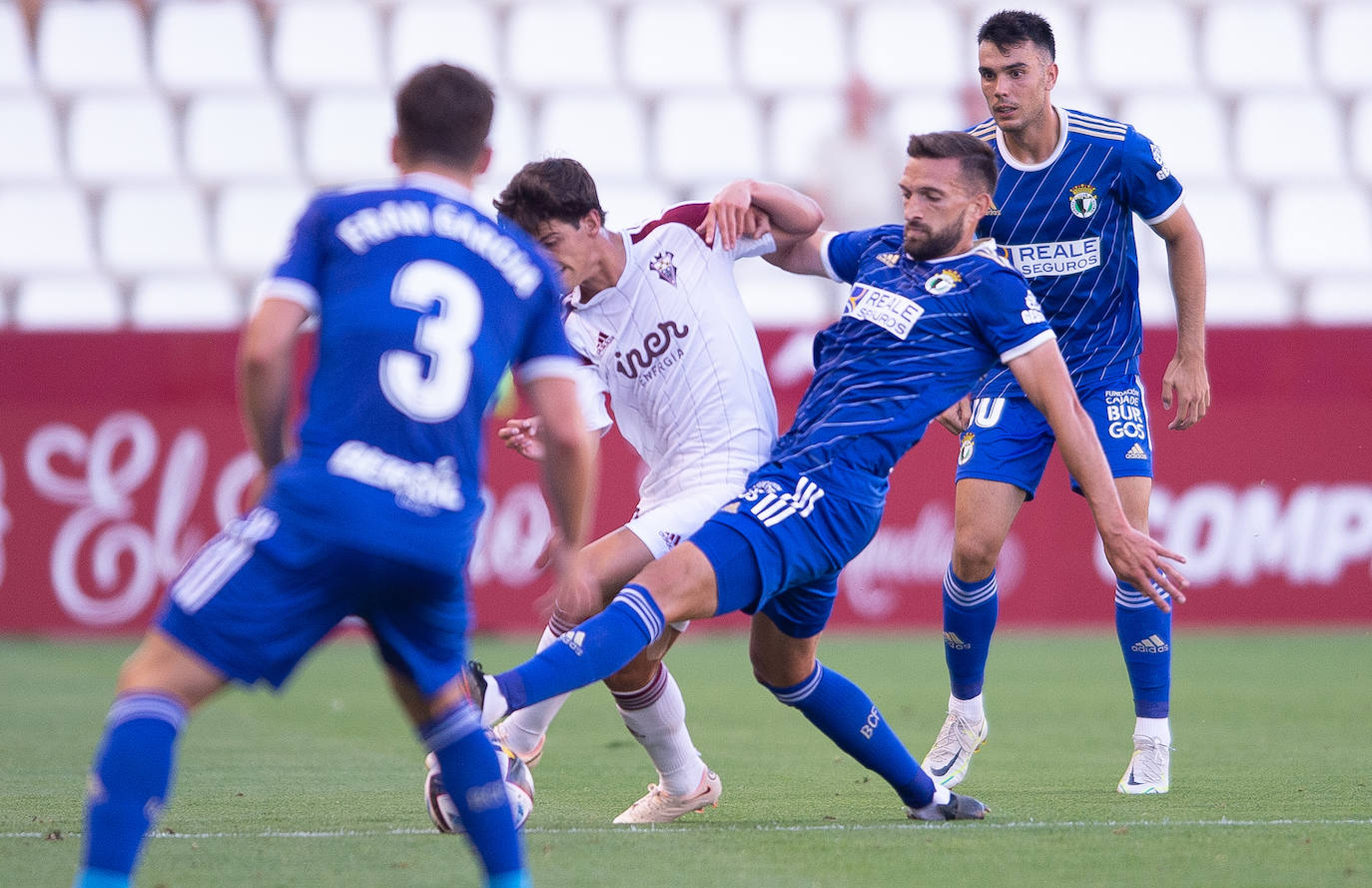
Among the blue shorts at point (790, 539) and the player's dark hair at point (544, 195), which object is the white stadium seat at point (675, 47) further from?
the blue shorts at point (790, 539)

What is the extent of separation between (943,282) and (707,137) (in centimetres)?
1157

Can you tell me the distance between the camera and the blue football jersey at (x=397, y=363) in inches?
117

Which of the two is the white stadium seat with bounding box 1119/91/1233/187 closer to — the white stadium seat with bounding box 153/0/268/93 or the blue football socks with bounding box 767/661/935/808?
the white stadium seat with bounding box 153/0/268/93

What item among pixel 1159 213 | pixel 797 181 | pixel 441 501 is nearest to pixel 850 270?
pixel 1159 213

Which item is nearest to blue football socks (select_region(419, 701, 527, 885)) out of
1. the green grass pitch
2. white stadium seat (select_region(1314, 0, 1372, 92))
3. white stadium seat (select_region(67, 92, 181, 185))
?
the green grass pitch

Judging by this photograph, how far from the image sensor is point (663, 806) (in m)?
4.69

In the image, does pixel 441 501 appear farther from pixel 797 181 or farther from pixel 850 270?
pixel 797 181

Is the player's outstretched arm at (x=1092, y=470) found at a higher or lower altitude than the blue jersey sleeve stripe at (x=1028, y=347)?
lower

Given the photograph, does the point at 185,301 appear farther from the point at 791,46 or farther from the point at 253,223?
the point at 791,46

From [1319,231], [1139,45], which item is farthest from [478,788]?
[1139,45]

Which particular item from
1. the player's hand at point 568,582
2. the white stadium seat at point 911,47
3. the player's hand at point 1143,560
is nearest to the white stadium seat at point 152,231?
the white stadium seat at point 911,47

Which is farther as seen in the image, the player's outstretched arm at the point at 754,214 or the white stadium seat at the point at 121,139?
the white stadium seat at the point at 121,139

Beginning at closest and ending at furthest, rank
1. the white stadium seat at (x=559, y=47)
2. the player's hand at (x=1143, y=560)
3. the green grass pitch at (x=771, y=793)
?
the green grass pitch at (x=771, y=793) < the player's hand at (x=1143, y=560) < the white stadium seat at (x=559, y=47)

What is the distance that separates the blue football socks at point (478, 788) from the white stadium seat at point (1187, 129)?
13988mm
